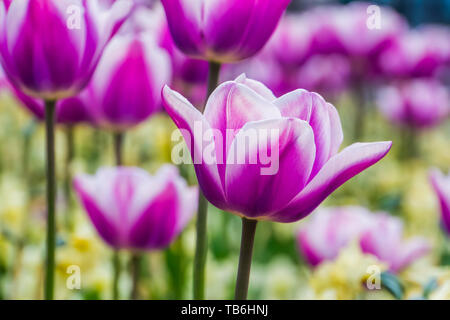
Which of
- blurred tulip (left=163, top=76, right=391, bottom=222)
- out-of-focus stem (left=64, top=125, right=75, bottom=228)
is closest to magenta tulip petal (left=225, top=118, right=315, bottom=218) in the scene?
blurred tulip (left=163, top=76, right=391, bottom=222)

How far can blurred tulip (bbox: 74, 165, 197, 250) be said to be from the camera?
0.59 metres

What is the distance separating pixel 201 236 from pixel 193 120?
133mm

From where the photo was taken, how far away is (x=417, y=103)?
1620 mm

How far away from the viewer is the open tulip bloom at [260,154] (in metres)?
0.35

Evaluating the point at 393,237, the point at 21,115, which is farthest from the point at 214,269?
the point at 21,115

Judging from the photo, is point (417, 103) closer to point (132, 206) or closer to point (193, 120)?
point (132, 206)

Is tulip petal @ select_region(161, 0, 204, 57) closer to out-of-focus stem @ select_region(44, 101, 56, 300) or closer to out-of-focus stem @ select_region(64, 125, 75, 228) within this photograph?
out-of-focus stem @ select_region(44, 101, 56, 300)

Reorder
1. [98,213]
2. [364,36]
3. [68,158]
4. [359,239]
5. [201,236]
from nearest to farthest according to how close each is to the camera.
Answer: [201,236] → [98,213] → [359,239] → [68,158] → [364,36]

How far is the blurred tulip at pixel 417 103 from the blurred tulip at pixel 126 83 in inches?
43.2

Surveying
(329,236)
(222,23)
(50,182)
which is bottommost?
(329,236)

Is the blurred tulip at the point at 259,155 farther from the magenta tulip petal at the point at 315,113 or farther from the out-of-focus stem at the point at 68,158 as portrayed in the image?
the out-of-focus stem at the point at 68,158

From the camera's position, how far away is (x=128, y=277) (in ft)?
2.76

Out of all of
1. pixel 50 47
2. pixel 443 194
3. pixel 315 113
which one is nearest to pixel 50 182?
pixel 50 47
